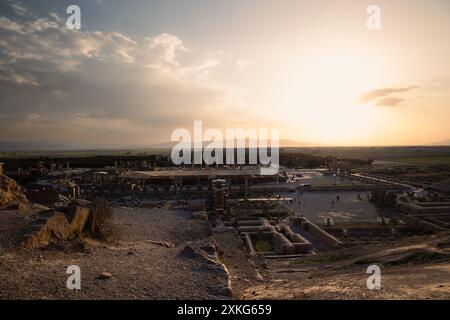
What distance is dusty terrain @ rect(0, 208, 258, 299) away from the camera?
668 centimetres

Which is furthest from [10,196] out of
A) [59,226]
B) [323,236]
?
[323,236]

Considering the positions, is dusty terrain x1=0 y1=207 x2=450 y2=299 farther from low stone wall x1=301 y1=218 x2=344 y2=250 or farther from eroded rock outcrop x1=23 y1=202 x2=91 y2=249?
low stone wall x1=301 y1=218 x2=344 y2=250

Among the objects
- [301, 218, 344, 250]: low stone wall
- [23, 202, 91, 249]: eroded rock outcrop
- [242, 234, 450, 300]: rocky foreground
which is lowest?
[301, 218, 344, 250]: low stone wall

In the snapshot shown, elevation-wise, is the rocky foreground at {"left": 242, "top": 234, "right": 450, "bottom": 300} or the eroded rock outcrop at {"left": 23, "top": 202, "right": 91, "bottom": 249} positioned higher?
the eroded rock outcrop at {"left": 23, "top": 202, "right": 91, "bottom": 249}

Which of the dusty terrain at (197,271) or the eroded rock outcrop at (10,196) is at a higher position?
the eroded rock outcrop at (10,196)

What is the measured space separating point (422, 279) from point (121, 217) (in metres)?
13.5

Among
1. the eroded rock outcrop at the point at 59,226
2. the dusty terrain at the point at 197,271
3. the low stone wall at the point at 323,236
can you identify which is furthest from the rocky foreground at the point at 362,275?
the eroded rock outcrop at the point at 59,226

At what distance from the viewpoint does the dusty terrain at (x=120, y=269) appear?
6.68 meters

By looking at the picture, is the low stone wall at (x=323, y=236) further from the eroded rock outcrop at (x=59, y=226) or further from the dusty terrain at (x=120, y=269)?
the eroded rock outcrop at (x=59, y=226)

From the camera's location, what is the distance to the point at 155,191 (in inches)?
1234

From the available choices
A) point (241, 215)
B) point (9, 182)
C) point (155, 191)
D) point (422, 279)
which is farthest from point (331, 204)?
point (9, 182)

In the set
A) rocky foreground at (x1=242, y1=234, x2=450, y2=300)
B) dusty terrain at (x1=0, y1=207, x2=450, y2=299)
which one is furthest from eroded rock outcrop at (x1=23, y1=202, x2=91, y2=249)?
rocky foreground at (x1=242, y1=234, x2=450, y2=300)
